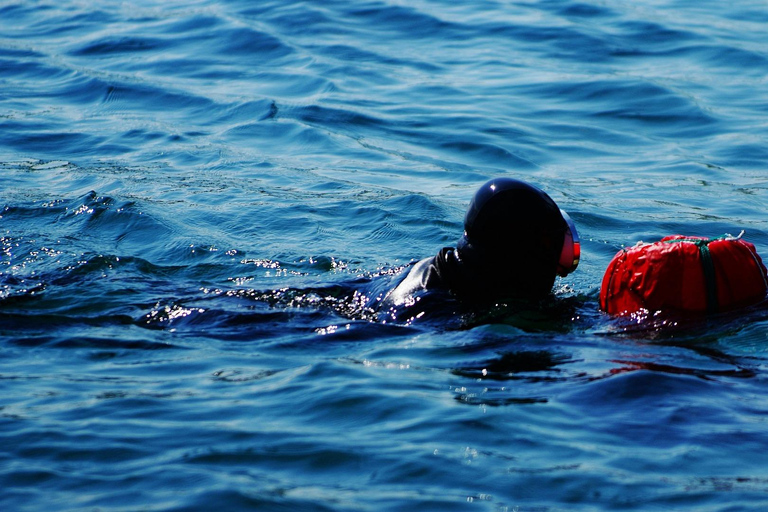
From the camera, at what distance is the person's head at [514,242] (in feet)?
16.6

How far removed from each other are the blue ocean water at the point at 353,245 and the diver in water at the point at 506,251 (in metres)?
0.15

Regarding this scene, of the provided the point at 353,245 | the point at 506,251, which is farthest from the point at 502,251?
the point at 353,245

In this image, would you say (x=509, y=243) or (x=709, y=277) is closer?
(x=709, y=277)

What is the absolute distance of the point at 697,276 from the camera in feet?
15.8

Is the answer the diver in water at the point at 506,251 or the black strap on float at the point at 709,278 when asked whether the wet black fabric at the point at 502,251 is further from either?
the black strap on float at the point at 709,278

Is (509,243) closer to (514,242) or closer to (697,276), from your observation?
(514,242)

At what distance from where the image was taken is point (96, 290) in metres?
5.90

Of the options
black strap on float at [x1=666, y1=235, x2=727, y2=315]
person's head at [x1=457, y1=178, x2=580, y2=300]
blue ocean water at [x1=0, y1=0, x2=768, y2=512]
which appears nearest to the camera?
blue ocean water at [x1=0, y1=0, x2=768, y2=512]

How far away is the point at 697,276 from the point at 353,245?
3114 millimetres

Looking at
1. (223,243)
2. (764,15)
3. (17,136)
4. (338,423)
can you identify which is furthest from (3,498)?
(764,15)

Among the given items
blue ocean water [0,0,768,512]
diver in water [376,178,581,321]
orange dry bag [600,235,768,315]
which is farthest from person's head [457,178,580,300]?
orange dry bag [600,235,768,315]

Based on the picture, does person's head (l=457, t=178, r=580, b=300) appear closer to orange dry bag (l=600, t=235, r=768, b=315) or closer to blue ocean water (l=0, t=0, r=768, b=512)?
blue ocean water (l=0, t=0, r=768, b=512)

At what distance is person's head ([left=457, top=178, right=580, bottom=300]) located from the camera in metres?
5.05

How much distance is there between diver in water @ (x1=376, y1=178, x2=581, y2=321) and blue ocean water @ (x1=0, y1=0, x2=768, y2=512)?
15cm
